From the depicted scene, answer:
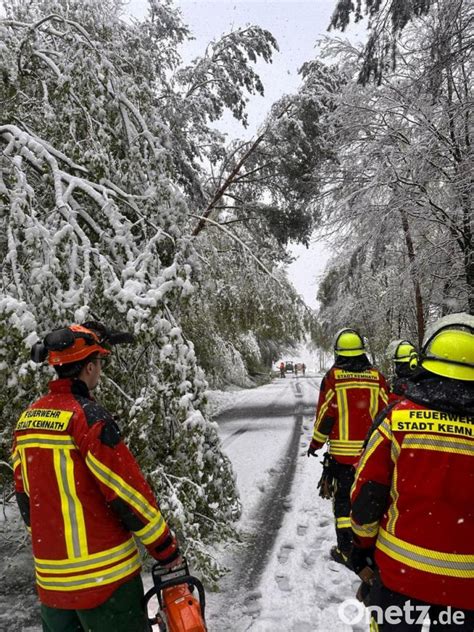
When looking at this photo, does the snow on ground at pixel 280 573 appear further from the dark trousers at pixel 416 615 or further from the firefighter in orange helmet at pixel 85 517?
the firefighter in orange helmet at pixel 85 517

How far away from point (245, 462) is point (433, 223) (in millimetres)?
5570

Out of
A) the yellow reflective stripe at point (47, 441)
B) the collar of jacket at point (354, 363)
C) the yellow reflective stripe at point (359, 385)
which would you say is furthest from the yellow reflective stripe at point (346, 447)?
the yellow reflective stripe at point (47, 441)

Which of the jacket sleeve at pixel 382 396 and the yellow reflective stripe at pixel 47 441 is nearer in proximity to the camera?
the yellow reflective stripe at pixel 47 441

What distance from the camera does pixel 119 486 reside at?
1.95 m

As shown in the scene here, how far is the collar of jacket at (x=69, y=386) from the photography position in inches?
83.7

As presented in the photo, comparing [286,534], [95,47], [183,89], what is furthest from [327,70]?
[286,534]

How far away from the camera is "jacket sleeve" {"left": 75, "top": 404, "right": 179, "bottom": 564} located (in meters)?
1.94

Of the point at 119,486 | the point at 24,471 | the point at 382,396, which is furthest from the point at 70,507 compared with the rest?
the point at 382,396

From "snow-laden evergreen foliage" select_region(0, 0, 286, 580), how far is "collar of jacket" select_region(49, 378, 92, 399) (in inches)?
42.0

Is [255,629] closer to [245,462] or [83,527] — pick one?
[83,527]

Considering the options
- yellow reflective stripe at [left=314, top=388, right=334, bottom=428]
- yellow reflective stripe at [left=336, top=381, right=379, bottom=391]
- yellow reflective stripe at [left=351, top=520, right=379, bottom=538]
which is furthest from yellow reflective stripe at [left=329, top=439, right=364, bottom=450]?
yellow reflective stripe at [left=351, top=520, right=379, bottom=538]

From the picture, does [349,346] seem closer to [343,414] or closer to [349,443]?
[343,414]

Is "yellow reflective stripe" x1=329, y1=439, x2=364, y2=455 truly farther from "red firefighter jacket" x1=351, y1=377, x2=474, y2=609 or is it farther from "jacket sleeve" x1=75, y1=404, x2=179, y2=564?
"jacket sleeve" x1=75, y1=404, x2=179, y2=564

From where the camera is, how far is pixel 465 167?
6.95 m
